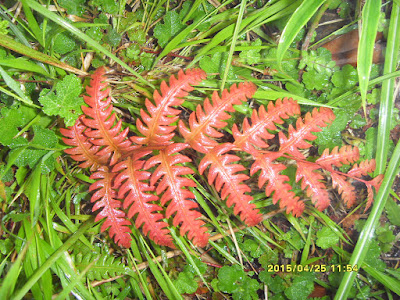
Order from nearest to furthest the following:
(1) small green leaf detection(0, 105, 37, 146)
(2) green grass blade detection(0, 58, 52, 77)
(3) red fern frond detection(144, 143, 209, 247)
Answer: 1. (3) red fern frond detection(144, 143, 209, 247)
2. (2) green grass blade detection(0, 58, 52, 77)
3. (1) small green leaf detection(0, 105, 37, 146)

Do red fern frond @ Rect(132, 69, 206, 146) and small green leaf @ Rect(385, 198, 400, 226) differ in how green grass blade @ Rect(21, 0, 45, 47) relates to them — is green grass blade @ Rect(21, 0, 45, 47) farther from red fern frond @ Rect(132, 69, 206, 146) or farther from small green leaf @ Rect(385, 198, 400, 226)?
small green leaf @ Rect(385, 198, 400, 226)

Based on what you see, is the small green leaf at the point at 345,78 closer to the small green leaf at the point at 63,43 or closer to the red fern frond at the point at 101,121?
the red fern frond at the point at 101,121

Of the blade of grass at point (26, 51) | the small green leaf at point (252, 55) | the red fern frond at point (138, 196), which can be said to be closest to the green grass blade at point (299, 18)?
the small green leaf at point (252, 55)

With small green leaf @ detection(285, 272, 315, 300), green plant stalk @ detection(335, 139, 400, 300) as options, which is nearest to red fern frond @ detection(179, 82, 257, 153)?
green plant stalk @ detection(335, 139, 400, 300)

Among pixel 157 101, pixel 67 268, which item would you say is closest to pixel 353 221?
pixel 157 101

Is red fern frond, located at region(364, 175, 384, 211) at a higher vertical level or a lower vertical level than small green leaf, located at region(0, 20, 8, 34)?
lower

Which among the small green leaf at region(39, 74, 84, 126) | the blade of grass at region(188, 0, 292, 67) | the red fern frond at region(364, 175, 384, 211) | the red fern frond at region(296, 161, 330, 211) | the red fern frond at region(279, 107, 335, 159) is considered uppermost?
the blade of grass at region(188, 0, 292, 67)

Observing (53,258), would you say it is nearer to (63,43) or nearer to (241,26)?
(63,43)
